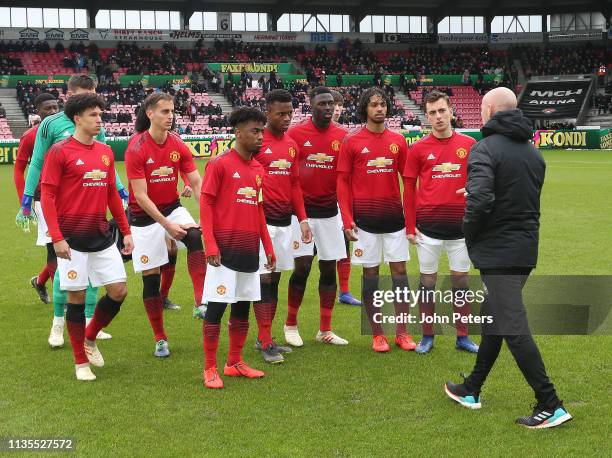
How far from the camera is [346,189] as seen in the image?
7254mm

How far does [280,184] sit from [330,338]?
154 centimetres

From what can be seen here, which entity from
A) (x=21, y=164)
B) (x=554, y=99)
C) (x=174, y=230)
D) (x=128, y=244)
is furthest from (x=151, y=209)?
(x=554, y=99)

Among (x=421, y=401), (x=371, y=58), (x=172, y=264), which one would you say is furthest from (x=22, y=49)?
(x=421, y=401)

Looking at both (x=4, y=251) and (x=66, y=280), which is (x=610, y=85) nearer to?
(x=4, y=251)

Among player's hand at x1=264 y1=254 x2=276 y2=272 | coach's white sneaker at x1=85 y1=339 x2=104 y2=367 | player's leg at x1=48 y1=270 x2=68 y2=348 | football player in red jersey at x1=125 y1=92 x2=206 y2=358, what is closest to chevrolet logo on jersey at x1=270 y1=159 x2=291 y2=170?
football player in red jersey at x1=125 y1=92 x2=206 y2=358

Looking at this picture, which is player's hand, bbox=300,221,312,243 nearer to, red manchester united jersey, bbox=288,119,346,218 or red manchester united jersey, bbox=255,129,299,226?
red manchester united jersey, bbox=255,129,299,226

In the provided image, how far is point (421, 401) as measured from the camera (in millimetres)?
5742

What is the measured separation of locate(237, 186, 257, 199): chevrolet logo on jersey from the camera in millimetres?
6242

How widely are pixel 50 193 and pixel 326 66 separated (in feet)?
166

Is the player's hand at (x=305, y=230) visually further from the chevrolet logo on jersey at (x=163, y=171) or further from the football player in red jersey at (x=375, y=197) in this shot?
the chevrolet logo on jersey at (x=163, y=171)

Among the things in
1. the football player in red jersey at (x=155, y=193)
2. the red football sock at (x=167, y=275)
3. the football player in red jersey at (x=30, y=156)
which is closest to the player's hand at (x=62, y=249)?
the football player in red jersey at (x=155, y=193)

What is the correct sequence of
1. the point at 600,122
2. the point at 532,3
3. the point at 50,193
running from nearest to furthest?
the point at 50,193 < the point at 600,122 < the point at 532,3

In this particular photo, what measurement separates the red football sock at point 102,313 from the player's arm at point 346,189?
2.12m

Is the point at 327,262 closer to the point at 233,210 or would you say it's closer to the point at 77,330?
the point at 233,210
